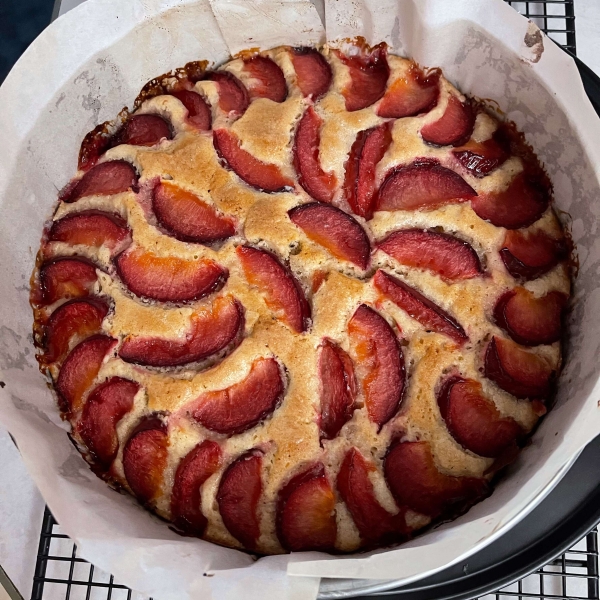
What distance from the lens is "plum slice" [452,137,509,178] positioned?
5.46 feet

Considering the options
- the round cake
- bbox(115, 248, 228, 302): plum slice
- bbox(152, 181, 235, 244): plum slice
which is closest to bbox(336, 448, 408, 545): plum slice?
the round cake

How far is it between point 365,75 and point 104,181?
0.78 m

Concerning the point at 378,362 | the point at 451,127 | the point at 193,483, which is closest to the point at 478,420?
the point at 378,362

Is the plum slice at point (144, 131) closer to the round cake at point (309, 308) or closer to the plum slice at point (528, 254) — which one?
the round cake at point (309, 308)

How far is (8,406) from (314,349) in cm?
69

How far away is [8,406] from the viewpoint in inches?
56.0

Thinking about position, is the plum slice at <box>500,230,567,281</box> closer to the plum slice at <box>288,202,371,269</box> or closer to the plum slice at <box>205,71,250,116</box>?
the plum slice at <box>288,202,371,269</box>

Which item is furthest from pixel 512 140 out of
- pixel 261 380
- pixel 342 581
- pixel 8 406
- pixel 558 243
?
pixel 8 406

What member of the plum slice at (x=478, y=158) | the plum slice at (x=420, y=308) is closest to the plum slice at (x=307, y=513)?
the plum slice at (x=420, y=308)

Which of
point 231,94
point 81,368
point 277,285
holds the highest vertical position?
point 231,94

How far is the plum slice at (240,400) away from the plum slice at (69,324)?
34 centimetres

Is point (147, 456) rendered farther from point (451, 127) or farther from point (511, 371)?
point (451, 127)

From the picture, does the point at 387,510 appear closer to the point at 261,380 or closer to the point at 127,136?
the point at 261,380

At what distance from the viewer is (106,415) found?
5.05 ft
